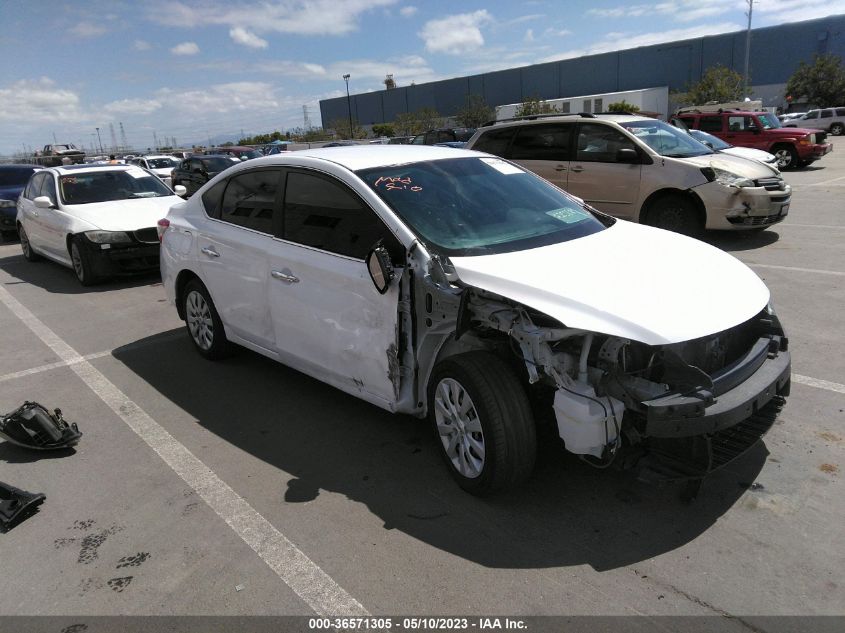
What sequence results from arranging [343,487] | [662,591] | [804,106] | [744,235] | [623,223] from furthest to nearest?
[804,106] < [744,235] < [623,223] < [343,487] < [662,591]

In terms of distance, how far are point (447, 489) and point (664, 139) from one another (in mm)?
7871

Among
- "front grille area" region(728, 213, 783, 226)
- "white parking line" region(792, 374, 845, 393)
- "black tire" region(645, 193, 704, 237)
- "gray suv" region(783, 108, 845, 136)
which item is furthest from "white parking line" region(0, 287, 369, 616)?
"gray suv" region(783, 108, 845, 136)

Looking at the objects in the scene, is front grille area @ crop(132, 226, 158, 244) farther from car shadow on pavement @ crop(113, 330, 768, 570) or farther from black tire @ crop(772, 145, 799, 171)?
black tire @ crop(772, 145, 799, 171)

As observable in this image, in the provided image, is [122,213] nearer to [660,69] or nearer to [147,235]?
[147,235]

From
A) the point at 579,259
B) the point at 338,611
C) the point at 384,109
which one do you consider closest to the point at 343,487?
the point at 338,611

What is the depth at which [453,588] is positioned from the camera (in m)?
2.70

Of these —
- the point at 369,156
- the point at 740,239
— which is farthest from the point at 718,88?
the point at 369,156

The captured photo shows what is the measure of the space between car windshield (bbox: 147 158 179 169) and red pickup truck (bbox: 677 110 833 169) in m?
19.9

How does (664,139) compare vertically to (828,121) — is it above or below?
above

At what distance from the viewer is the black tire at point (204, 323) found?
528 cm

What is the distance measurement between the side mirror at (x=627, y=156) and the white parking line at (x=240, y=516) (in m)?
7.06

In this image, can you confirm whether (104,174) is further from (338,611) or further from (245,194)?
(338,611)

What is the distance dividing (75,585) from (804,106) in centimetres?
6143

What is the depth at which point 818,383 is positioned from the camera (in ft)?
14.3
